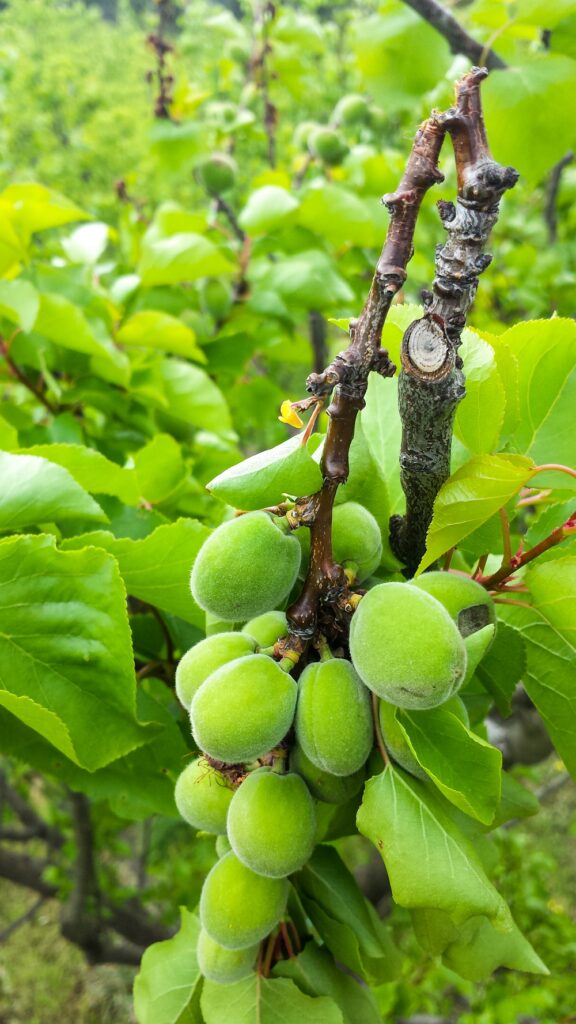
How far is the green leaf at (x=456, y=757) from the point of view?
66cm

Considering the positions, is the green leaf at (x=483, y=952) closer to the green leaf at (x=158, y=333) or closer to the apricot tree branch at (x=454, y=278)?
the apricot tree branch at (x=454, y=278)

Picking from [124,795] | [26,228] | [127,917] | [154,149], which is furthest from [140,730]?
[127,917]

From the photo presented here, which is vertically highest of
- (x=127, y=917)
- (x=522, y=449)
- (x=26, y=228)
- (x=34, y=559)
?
(x=26, y=228)

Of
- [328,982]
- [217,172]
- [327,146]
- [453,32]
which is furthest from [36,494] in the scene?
[327,146]

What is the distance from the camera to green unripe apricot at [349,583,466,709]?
1.98 feet

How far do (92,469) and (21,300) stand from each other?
47 centimetres

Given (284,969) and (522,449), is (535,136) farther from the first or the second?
(284,969)

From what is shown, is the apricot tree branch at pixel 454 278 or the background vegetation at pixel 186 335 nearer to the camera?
the apricot tree branch at pixel 454 278

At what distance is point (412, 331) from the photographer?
0.57 m

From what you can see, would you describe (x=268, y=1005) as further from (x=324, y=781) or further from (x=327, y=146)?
(x=327, y=146)

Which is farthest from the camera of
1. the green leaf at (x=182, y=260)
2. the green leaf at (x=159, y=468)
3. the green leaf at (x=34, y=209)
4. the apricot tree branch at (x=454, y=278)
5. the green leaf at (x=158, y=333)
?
the green leaf at (x=182, y=260)

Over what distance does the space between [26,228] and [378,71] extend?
0.93 m

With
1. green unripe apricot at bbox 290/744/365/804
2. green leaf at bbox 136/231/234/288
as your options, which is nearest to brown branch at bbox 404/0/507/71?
green leaf at bbox 136/231/234/288

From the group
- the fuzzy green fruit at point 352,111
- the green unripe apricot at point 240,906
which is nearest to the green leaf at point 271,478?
the green unripe apricot at point 240,906
